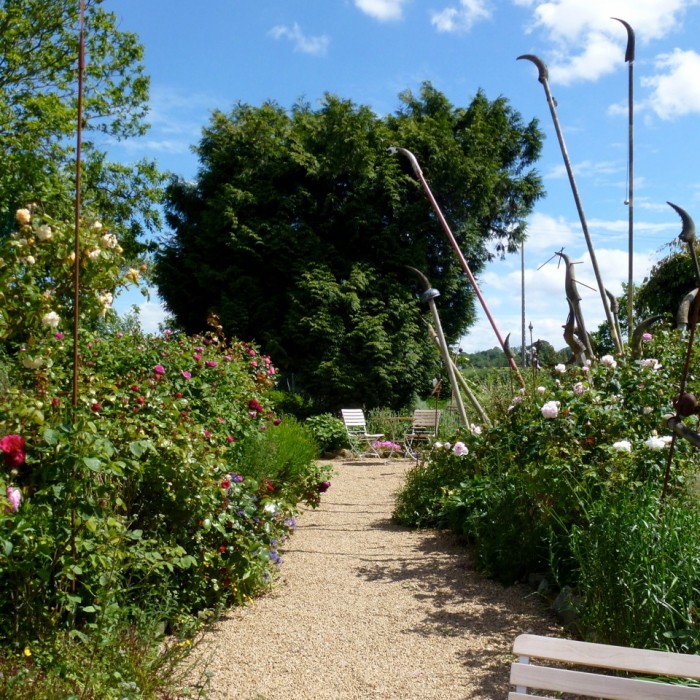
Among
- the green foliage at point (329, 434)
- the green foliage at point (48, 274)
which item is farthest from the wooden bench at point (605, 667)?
the green foliage at point (329, 434)

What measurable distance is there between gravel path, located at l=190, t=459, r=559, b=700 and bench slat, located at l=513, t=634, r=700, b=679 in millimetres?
1507

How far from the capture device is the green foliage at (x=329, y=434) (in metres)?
12.4

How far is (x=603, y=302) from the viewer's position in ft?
18.7

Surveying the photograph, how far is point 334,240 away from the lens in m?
16.1

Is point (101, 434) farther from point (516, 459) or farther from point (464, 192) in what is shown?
point (464, 192)

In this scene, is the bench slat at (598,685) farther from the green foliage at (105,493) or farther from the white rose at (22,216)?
the white rose at (22,216)

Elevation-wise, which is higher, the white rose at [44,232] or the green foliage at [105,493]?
the white rose at [44,232]

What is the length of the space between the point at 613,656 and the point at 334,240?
14.9 metres

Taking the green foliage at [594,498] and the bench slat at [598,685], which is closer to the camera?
the bench slat at [598,685]

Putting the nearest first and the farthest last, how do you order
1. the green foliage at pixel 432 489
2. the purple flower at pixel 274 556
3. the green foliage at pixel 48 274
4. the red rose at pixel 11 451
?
the red rose at pixel 11 451
the green foliage at pixel 48 274
the purple flower at pixel 274 556
the green foliage at pixel 432 489

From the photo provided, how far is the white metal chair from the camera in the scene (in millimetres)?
12125

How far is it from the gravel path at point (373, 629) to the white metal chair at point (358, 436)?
6.55m

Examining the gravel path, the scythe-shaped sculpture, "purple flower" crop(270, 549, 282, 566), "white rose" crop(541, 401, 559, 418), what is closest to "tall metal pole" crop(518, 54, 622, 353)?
the scythe-shaped sculpture

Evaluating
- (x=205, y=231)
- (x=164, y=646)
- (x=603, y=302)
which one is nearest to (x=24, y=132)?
(x=205, y=231)
